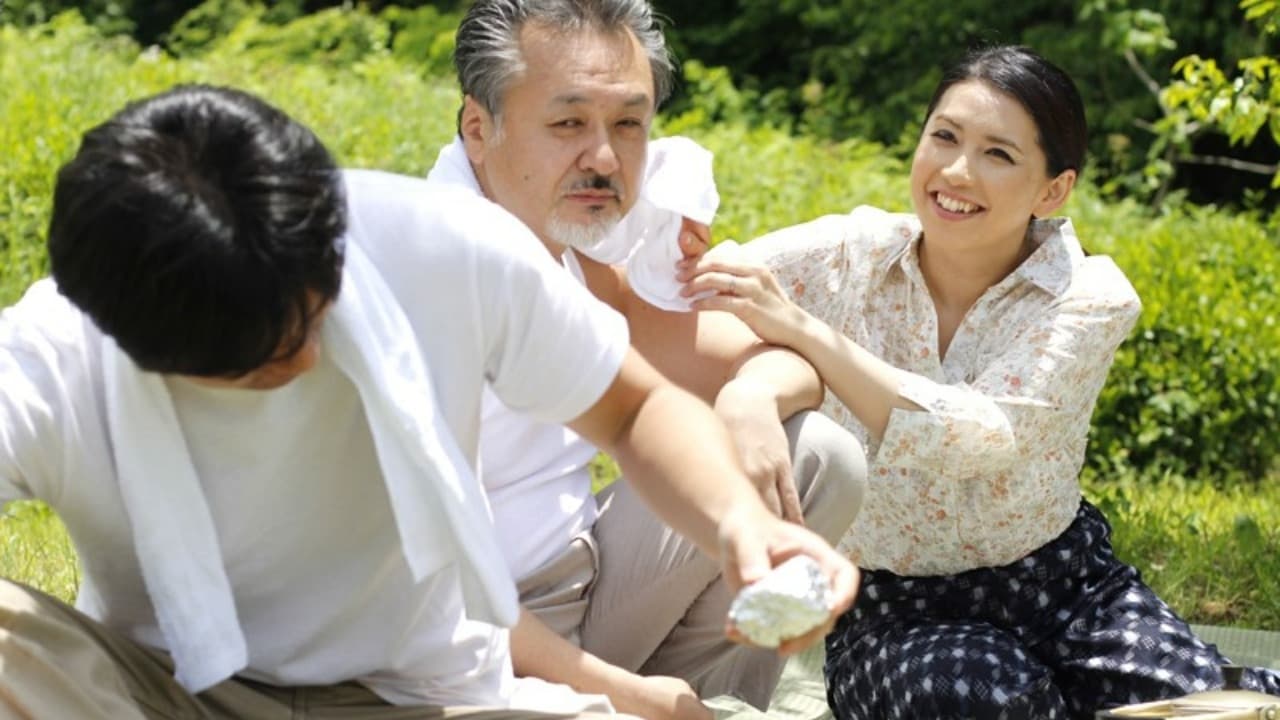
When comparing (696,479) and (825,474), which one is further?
(825,474)

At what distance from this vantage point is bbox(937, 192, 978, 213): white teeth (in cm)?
360

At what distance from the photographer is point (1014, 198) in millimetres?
3594

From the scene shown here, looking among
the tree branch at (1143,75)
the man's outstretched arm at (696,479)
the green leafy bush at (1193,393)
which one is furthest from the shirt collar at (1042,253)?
the tree branch at (1143,75)

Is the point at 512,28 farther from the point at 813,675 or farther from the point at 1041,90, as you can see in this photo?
the point at 813,675

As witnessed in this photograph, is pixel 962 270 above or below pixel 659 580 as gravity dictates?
above

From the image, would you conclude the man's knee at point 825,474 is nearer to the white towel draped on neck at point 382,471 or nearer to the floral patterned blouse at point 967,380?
the floral patterned blouse at point 967,380

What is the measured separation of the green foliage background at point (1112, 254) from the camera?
4.91 metres

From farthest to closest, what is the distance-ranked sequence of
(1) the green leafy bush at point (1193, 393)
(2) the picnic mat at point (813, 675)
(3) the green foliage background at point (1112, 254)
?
(1) the green leafy bush at point (1193, 393) → (3) the green foliage background at point (1112, 254) → (2) the picnic mat at point (813, 675)

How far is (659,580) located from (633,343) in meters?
0.43

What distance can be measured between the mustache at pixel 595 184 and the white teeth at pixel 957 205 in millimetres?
625

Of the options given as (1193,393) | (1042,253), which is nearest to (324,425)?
(1042,253)

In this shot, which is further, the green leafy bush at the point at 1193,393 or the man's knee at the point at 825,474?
the green leafy bush at the point at 1193,393

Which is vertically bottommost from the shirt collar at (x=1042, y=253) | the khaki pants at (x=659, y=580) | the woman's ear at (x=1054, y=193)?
the khaki pants at (x=659, y=580)

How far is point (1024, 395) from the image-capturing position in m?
3.44
